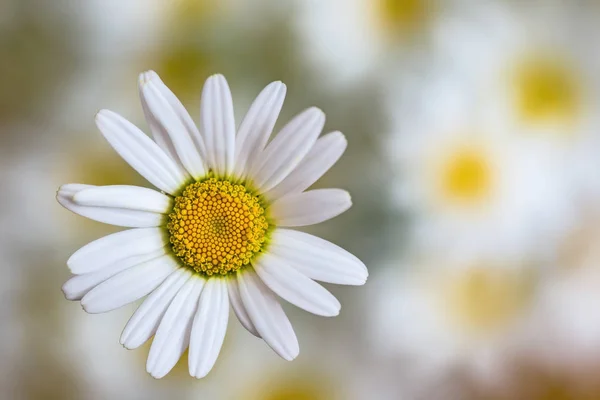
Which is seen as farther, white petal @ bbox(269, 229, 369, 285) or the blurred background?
the blurred background

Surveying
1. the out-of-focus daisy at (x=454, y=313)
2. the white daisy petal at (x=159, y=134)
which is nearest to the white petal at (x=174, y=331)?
the white daisy petal at (x=159, y=134)

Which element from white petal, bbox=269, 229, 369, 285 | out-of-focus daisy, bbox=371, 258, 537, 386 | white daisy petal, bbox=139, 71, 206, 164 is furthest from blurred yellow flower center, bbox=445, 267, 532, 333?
white daisy petal, bbox=139, 71, 206, 164

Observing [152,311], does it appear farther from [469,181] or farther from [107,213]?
[469,181]

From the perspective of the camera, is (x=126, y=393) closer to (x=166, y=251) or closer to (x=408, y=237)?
(x=166, y=251)

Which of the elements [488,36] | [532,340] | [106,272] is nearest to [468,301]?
[532,340]

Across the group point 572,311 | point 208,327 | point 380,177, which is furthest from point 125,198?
point 572,311

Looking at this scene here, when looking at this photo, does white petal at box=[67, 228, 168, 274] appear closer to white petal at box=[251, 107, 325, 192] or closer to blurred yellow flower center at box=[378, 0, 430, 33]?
white petal at box=[251, 107, 325, 192]
